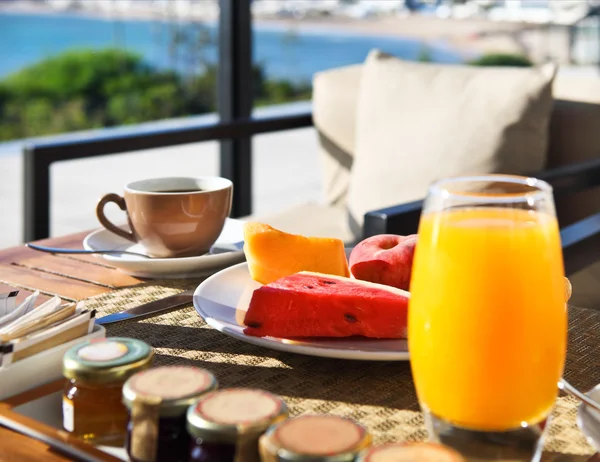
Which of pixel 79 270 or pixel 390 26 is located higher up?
pixel 390 26

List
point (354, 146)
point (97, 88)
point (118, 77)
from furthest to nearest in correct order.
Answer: point (97, 88), point (118, 77), point (354, 146)

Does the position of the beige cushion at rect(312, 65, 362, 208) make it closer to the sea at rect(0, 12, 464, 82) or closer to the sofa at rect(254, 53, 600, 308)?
the sofa at rect(254, 53, 600, 308)

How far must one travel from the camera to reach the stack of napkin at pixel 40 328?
0.63 meters

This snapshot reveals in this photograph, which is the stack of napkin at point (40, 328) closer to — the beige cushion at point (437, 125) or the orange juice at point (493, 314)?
the orange juice at point (493, 314)

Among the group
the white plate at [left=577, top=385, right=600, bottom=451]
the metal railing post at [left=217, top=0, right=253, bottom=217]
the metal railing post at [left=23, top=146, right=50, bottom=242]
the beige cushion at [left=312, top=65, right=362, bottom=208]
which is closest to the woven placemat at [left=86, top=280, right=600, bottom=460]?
the white plate at [left=577, top=385, right=600, bottom=451]

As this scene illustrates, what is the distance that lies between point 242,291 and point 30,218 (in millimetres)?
935

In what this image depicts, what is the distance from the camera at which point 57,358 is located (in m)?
0.65

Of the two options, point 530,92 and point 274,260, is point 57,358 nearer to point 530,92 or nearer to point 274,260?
point 274,260

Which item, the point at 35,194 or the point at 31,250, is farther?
the point at 35,194

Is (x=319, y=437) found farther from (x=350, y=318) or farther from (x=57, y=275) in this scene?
(x=57, y=275)

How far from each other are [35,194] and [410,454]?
52.3 inches

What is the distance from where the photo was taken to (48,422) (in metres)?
0.63

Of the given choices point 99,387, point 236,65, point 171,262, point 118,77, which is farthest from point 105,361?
point 118,77

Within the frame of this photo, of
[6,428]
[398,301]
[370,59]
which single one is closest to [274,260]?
[398,301]
